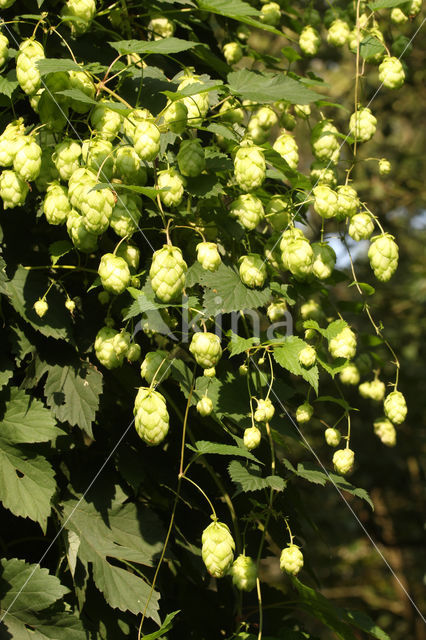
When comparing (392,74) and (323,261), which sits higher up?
(392,74)

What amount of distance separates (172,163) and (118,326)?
12.2 inches

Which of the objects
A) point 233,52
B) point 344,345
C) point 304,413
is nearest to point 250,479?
point 304,413

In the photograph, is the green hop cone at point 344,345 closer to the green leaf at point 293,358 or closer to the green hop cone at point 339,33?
the green leaf at point 293,358

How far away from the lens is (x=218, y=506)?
4.54ft

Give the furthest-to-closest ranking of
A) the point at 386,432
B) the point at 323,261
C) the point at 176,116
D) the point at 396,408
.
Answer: the point at 386,432 → the point at 396,408 → the point at 323,261 → the point at 176,116

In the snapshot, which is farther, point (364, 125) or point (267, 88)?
point (364, 125)

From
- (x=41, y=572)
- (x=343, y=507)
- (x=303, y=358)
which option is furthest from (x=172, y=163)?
(x=343, y=507)

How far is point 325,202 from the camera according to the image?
1.22 metres

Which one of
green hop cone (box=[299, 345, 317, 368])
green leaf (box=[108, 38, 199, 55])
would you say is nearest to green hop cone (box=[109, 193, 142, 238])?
green leaf (box=[108, 38, 199, 55])

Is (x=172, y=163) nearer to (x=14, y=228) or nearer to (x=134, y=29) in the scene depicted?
(x=14, y=228)

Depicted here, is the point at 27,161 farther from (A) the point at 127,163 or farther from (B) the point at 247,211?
(B) the point at 247,211

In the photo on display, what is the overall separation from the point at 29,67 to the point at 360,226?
2.04ft

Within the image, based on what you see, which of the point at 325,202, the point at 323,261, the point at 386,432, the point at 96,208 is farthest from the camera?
the point at 386,432

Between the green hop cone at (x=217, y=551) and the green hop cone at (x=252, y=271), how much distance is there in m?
0.40
